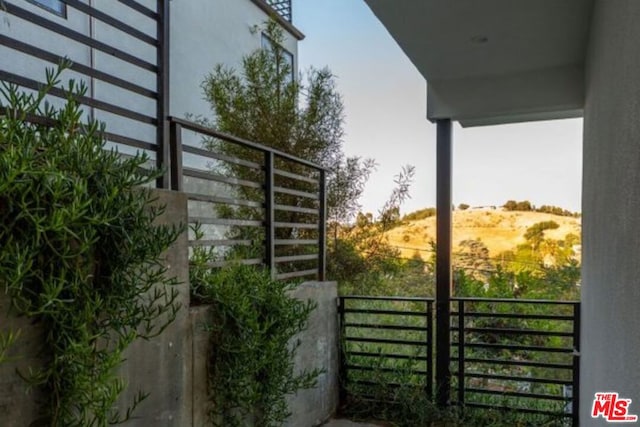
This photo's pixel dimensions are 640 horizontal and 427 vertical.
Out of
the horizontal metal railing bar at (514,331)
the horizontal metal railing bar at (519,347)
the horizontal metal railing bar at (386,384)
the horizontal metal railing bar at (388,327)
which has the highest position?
the horizontal metal railing bar at (514,331)

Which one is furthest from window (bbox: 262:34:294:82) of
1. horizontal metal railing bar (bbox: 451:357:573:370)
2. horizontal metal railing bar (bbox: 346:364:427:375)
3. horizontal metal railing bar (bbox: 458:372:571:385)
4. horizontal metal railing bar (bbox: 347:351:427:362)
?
horizontal metal railing bar (bbox: 458:372:571:385)

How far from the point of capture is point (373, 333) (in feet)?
13.8

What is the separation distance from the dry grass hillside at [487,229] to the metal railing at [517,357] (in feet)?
3.19

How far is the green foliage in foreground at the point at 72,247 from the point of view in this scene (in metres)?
1.36

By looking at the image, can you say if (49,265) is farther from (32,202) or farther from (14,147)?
(14,147)

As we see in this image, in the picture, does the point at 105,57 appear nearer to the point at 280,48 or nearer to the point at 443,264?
the point at 280,48

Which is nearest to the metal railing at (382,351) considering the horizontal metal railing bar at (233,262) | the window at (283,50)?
the horizontal metal railing bar at (233,262)

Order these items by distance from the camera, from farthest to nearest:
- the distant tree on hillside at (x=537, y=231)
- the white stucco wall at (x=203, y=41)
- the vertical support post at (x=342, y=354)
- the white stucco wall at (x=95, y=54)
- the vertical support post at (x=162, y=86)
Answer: the white stucco wall at (x=203, y=41)
the distant tree on hillside at (x=537, y=231)
the vertical support post at (x=342, y=354)
the white stucco wall at (x=95, y=54)
the vertical support post at (x=162, y=86)

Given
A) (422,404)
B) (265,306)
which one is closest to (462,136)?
(422,404)

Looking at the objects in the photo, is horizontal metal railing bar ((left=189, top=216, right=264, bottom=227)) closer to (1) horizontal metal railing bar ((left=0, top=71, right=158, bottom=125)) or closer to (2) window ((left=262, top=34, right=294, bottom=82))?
(1) horizontal metal railing bar ((left=0, top=71, right=158, bottom=125))

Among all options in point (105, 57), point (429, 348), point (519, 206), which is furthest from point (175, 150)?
point (519, 206)

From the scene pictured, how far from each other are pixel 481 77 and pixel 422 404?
2798mm

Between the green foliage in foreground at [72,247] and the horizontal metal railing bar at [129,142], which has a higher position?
the horizontal metal railing bar at [129,142]

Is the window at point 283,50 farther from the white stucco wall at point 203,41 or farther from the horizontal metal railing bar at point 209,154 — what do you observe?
the horizontal metal railing bar at point 209,154
